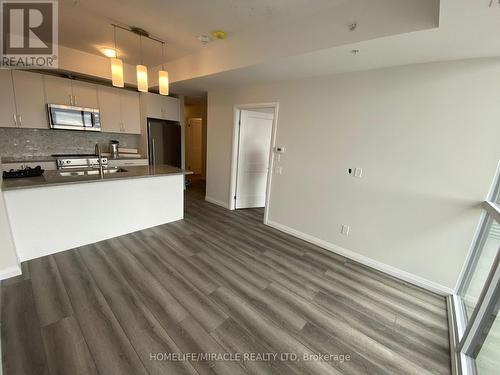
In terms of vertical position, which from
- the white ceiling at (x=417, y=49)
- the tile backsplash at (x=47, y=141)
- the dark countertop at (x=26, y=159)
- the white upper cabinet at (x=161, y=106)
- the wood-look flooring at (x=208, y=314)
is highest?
the white ceiling at (x=417, y=49)

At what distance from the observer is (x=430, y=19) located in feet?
5.07

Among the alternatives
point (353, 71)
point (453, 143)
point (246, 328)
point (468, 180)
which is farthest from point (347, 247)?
point (353, 71)

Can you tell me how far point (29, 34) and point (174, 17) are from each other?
2359 millimetres

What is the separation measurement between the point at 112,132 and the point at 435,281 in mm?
5996

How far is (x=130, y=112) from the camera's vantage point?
4.64m

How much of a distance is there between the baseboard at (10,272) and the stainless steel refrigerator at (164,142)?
3155 mm

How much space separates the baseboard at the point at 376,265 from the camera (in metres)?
2.34

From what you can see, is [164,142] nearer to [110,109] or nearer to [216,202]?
[110,109]

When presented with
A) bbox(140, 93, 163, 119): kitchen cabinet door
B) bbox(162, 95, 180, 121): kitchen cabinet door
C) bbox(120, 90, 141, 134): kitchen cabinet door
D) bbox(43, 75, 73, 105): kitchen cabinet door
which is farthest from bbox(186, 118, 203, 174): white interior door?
bbox(43, 75, 73, 105): kitchen cabinet door

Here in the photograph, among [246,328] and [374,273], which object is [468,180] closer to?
[374,273]

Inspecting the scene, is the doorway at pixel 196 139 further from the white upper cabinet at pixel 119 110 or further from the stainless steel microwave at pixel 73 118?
the stainless steel microwave at pixel 73 118

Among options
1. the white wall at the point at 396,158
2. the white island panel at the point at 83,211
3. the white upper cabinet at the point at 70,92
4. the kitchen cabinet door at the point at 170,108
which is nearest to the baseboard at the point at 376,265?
the white wall at the point at 396,158

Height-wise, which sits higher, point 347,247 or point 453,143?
point 453,143

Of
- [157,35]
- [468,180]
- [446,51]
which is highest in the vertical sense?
[157,35]
